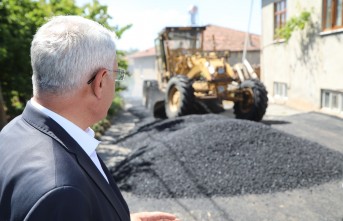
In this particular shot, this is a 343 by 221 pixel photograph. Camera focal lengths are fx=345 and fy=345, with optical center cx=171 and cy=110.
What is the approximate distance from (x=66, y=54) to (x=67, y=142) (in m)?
0.36

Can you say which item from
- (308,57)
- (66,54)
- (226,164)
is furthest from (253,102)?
(66,54)

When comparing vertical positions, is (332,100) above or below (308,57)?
below

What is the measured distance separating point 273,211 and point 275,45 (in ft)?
41.1

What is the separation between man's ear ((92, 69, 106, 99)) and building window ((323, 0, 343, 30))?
11.4 meters

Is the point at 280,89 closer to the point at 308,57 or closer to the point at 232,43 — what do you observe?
the point at 308,57

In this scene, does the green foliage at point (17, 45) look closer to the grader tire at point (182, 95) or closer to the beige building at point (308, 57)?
the grader tire at point (182, 95)

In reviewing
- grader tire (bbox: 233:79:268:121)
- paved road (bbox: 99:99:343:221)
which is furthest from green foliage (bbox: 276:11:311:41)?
paved road (bbox: 99:99:343:221)

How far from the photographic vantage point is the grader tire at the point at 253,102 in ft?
33.3

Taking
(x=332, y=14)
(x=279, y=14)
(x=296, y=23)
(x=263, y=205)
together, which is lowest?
(x=263, y=205)

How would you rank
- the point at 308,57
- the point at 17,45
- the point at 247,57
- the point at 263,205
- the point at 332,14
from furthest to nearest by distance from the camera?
the point at 247,57
the point at 308,57
the point at 332,14
the point at 17,45
the point at 263,205

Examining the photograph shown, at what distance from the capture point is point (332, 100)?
11930 mm

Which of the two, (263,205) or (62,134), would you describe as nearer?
(62,134)

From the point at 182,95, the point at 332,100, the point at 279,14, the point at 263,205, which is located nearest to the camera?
the point at 263,205

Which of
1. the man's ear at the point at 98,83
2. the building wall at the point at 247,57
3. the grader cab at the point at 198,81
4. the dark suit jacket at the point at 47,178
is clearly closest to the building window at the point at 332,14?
the grader cab at the point at 198,81
